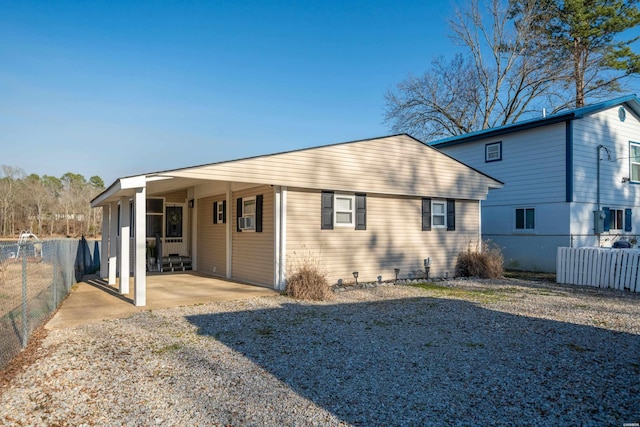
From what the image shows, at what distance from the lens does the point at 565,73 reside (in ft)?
79.8

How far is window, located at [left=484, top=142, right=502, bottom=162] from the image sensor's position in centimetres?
1697

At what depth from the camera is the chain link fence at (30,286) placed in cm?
542

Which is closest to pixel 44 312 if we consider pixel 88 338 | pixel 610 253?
pixel 88 338

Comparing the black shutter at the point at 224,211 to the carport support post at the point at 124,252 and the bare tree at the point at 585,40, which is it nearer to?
the carport support post at the point at 124,252

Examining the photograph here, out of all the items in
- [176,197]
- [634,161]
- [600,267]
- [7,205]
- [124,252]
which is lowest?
[600,267]

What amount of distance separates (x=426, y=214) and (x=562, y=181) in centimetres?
565

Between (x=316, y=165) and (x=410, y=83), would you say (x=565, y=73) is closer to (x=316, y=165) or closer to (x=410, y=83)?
(x=410, y=83)

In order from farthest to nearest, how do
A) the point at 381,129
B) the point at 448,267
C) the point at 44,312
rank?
the point at 381,129 → the point at 448,267 → the point at 44,312

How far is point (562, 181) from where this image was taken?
14805 millimetres

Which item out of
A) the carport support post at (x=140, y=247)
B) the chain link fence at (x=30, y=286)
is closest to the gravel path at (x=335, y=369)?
the chain link fence at (x=30, y=286)

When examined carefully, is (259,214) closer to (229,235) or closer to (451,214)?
(229,235)

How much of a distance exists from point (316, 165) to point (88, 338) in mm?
6368

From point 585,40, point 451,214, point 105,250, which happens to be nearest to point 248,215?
point 105,250

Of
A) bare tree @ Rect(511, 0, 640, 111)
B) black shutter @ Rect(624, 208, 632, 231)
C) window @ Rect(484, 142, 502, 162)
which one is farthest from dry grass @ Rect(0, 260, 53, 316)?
bare tree @ Rect(511, 0, 640, 111)
